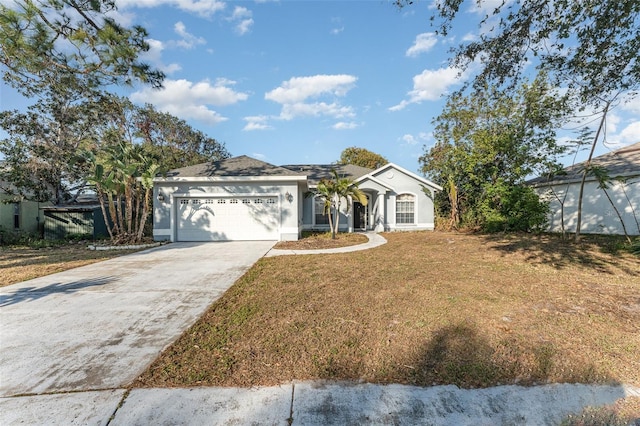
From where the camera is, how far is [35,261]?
8.70 metres

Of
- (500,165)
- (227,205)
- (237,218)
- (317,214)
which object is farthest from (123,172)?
(500,165)

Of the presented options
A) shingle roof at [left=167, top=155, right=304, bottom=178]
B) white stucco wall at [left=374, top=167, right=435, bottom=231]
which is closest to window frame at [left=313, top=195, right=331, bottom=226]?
shingle roof at [left=167, top=155, right=304, bottom=178]

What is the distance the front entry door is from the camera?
1770 centimetres

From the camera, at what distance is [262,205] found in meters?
13.1

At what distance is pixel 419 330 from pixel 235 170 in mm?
11912

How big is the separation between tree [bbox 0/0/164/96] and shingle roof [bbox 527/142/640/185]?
16089mm

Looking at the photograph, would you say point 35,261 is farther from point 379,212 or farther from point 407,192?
point 407,192

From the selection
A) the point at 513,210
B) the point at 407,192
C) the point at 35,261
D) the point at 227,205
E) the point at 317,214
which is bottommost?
the point at 35,261

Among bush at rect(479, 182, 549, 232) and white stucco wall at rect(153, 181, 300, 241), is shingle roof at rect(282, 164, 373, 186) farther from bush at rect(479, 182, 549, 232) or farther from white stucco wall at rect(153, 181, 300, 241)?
bush at rect(479, 182, 549, 232)

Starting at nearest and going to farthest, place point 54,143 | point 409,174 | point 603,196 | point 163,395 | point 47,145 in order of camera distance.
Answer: point 163,395
point 603,196
point 47,145
point 54,143
point 409,174

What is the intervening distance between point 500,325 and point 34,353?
5466 mm

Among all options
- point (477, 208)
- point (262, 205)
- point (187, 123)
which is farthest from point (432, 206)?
point (187, 123)

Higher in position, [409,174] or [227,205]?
[409,174]

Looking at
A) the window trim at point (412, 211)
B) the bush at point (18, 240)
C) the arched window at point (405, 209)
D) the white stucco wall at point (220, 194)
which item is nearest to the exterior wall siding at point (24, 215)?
the bush at point (18, 240)
